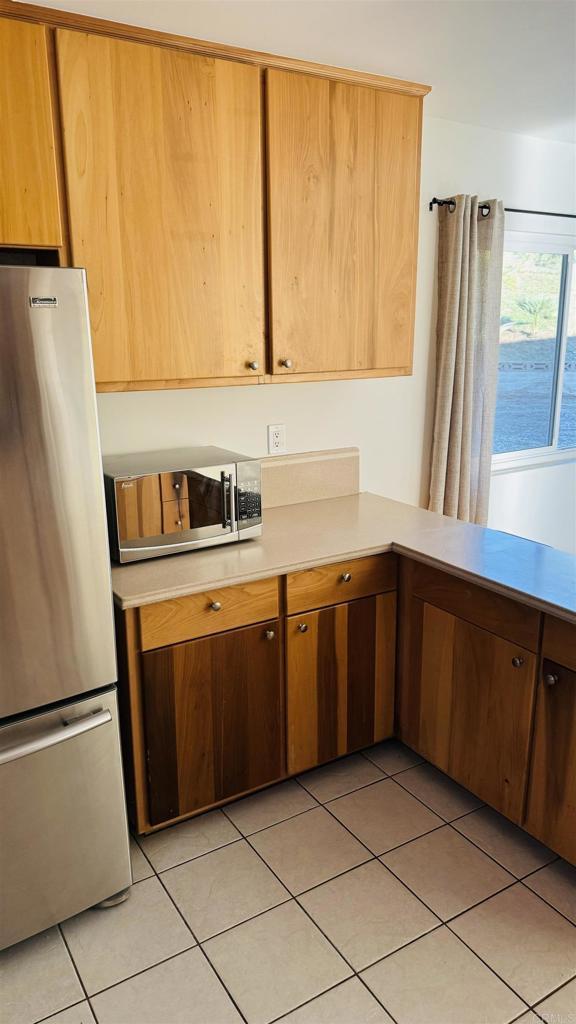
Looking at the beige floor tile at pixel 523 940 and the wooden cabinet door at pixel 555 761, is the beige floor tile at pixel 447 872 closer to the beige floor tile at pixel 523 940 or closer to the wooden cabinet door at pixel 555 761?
the beige floor tile at pixel 523 940

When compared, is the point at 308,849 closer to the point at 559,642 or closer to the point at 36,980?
the point at 36,980

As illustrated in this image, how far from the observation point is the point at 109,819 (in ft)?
6.10

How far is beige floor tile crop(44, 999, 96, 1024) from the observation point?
161cm

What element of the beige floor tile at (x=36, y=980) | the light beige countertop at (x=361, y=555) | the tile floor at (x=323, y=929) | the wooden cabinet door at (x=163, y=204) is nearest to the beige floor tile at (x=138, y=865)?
the tile floor at (x=323, y=929)

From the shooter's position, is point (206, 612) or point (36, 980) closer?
point (36, 980)

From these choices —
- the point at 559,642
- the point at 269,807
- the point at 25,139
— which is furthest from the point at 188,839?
the point at 25,139

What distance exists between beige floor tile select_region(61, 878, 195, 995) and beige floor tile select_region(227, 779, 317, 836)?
354mm

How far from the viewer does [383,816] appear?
89.3 inches

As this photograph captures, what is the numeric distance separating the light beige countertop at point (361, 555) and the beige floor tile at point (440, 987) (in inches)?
34.4

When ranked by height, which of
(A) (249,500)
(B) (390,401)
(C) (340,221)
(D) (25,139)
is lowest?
(A) (249,500)

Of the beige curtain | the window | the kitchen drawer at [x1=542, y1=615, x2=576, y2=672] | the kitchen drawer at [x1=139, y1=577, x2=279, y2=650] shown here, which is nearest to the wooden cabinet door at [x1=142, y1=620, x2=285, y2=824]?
the kitchen drawer at [x1=139, y1=577, x2=279, y2=650]

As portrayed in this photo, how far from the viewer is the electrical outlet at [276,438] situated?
276 cm

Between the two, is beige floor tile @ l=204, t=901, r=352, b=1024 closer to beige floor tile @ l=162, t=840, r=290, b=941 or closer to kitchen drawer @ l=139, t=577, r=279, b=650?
beige floor tile @ l=162, t=840, r=290, b=941

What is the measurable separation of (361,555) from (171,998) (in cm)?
127
